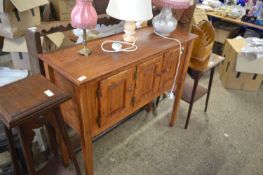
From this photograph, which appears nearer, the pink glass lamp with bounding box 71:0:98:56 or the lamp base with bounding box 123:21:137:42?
the pink glass lamp with bounding box 71:0:98:56

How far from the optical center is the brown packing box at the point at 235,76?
258 centimetres

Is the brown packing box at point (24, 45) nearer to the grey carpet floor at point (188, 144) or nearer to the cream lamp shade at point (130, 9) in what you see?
the cream lamp shade at point (130, 9)

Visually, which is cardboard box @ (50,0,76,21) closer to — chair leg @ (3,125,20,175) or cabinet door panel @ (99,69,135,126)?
cabinet door panel @ (99,69,135,126)

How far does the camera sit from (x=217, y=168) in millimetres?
1721

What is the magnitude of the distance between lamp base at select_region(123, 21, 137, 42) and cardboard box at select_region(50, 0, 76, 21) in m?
0.97

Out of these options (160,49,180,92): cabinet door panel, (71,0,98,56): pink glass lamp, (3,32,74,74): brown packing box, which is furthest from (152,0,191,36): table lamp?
(3,32,74,74): brown packing box

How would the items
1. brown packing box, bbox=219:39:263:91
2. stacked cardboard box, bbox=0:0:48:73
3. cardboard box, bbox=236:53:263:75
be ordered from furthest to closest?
brown packing box, bbox=219:39:263:91 < cardboard box, bbox=236:53:263:75 < stacked cardboard box, bbox=0:0:48:73

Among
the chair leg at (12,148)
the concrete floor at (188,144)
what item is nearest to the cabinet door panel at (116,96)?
the chair leg at (12,148)

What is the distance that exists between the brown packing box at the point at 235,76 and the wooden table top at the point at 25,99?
2200 mm

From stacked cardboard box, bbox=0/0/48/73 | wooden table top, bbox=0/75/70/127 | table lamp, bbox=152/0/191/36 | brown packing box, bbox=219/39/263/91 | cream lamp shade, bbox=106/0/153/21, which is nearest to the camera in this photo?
wooden table top, bbox=0/75/70/127

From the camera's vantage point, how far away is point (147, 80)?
1392mm

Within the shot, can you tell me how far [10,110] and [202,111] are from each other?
1.91m

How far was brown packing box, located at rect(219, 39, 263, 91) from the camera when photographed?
2.58 meters

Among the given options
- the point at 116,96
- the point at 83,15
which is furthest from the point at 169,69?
the point at 83,15
